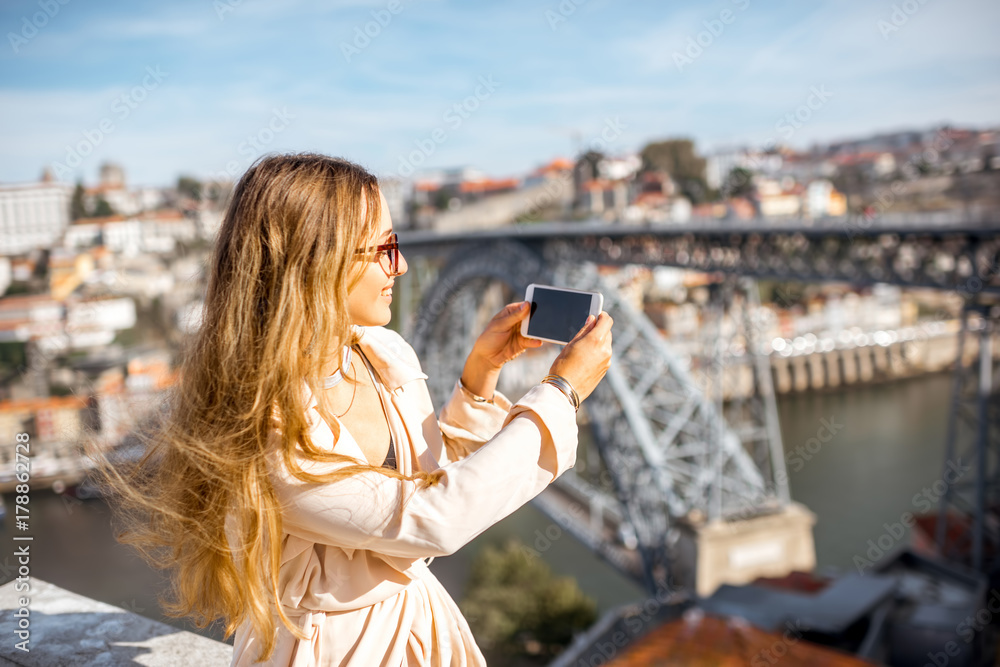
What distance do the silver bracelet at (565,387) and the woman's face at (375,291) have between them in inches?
7.4

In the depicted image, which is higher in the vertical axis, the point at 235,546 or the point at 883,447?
the point at 235,546

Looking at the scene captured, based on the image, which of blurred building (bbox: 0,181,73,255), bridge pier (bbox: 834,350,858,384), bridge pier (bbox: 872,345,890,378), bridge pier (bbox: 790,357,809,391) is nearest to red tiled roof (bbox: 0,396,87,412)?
blurred building (bbox: 0,181,73,255)

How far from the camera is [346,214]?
812 millimetres

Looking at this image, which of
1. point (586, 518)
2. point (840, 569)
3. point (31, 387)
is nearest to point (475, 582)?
point (586, 518)

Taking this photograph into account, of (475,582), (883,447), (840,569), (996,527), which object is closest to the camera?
(996,527)

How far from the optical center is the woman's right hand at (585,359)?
33.7 inches

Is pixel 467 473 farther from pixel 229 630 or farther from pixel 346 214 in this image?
pixel 229 630

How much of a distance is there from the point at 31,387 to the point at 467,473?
7.88m

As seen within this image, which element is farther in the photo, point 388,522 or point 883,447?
point 883,447

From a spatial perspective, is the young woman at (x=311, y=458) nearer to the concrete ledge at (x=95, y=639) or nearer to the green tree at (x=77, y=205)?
the concrete ledge at (x=95, y=639)

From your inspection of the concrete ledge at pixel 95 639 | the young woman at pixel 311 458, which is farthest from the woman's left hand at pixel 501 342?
the concrete ledge at pixel 95 639

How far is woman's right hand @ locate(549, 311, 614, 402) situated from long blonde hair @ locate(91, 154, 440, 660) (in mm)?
177

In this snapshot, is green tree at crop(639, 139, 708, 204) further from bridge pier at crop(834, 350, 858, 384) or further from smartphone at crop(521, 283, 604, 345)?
bridge pier at crop(834, 350, 858, 384)

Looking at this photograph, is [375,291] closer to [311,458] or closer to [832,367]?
[311,458]
